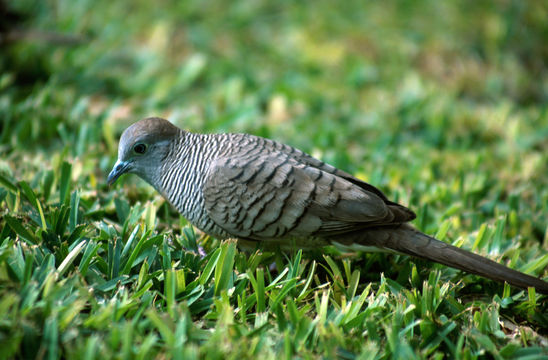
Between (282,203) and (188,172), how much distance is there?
0.63 meters

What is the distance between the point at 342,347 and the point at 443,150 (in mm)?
3390

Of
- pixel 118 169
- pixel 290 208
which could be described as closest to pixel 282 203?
pixel 290 208

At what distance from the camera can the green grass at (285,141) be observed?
2.54m

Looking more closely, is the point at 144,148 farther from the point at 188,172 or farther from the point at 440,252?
the point at 440,252

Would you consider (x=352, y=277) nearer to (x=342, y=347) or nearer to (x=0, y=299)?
(x=342, y=347)

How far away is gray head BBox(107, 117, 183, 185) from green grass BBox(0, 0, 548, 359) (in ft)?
0.85

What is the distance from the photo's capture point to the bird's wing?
3148 mm

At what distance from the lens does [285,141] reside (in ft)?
17.0

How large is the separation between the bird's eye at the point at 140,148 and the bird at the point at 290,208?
0.02m

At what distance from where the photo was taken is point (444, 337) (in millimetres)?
2703

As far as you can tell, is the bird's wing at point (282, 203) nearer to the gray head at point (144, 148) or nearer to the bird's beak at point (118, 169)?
the gray head at point (144, 148)

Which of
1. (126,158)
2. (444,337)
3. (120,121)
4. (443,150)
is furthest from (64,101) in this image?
(444,337)

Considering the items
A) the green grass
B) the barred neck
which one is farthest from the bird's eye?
the green grass

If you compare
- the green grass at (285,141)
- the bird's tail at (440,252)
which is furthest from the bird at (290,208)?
the green grass at (285,141)
